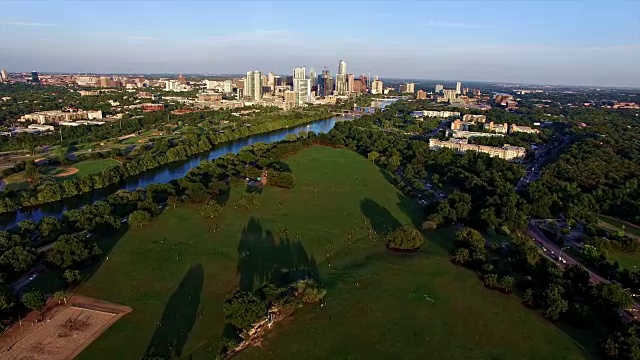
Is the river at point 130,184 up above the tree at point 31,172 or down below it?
below

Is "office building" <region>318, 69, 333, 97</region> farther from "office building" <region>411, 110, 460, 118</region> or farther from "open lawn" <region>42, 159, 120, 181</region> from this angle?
"open lawn" <region>42, 159, 120, 181</region>

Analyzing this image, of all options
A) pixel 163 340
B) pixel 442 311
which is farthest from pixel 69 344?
pixel 442 311

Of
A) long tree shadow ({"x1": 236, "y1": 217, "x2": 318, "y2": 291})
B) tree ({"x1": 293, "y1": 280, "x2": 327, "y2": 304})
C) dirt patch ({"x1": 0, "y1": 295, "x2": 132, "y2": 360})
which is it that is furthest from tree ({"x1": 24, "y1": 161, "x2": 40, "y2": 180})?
tree ({"x1": 293, "y1": 280, "x2": 327, "y2": 304})

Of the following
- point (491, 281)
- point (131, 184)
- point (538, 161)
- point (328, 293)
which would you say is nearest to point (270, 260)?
point (328, 293)

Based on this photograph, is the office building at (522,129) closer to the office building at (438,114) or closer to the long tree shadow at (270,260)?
the office building at (438,114)

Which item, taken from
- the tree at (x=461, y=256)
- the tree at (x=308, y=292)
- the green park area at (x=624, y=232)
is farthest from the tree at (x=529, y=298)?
the tree at (x=308, y=292)

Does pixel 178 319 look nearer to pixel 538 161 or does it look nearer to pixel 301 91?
pixel 538 161
